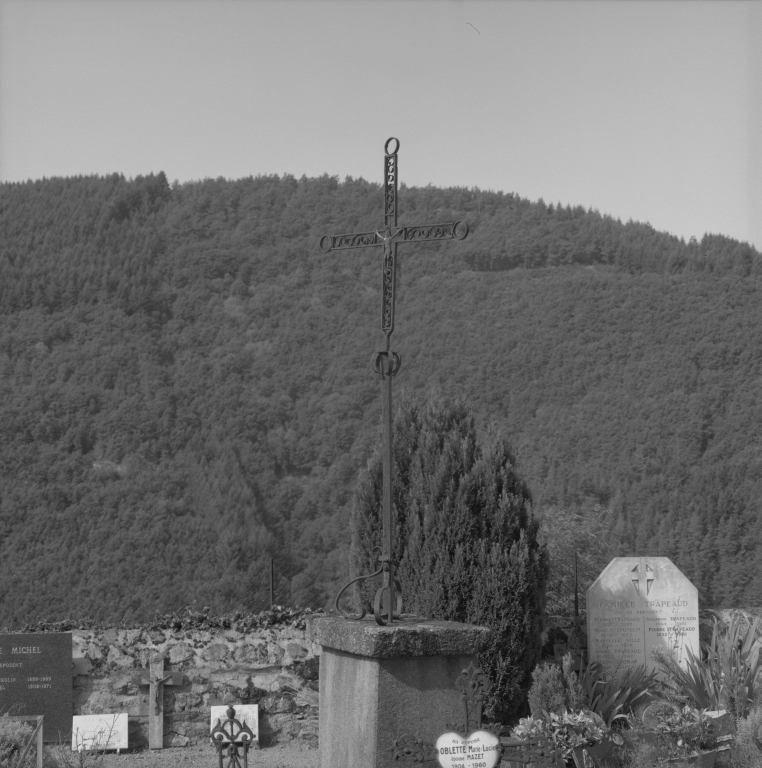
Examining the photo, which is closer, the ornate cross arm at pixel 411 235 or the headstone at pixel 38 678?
the ornate cross arm at pixel 411 235

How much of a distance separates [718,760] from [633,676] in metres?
1.62

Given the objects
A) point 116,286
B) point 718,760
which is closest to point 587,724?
point 718,760

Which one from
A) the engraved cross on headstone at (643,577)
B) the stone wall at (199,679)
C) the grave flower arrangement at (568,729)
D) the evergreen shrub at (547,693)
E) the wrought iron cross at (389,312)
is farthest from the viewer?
the engraved cross on headstone at (643,577)

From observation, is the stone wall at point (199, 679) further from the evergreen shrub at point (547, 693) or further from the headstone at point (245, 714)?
the evergreen shrub at point (547, 693)

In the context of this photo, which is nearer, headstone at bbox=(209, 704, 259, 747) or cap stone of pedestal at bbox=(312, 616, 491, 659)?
cap stone of pedestal at bbox=(312, 616, 491, 659)

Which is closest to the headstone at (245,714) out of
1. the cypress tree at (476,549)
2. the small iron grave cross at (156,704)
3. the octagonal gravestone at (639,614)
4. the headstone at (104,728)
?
the small iron grave cross at (156,704)

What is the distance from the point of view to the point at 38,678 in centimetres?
932

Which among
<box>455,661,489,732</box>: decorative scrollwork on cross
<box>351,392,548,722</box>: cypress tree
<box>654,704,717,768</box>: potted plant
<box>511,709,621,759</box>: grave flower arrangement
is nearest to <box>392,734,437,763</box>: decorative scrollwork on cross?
<box>455,661,489,732</box>: decorative scrollwork on cross

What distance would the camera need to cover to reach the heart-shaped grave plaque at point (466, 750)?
188 inches

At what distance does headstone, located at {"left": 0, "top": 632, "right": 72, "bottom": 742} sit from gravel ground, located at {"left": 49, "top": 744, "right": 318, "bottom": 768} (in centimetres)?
62

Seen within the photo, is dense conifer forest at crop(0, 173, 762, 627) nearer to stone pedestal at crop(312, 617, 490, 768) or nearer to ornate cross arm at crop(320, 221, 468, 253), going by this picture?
ornate cross arm at crop(320, 221, 468, 253)

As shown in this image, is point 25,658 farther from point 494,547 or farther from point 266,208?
point 266,208

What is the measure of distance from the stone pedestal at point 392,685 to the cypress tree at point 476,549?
3.60 metres

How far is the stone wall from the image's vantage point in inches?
375
